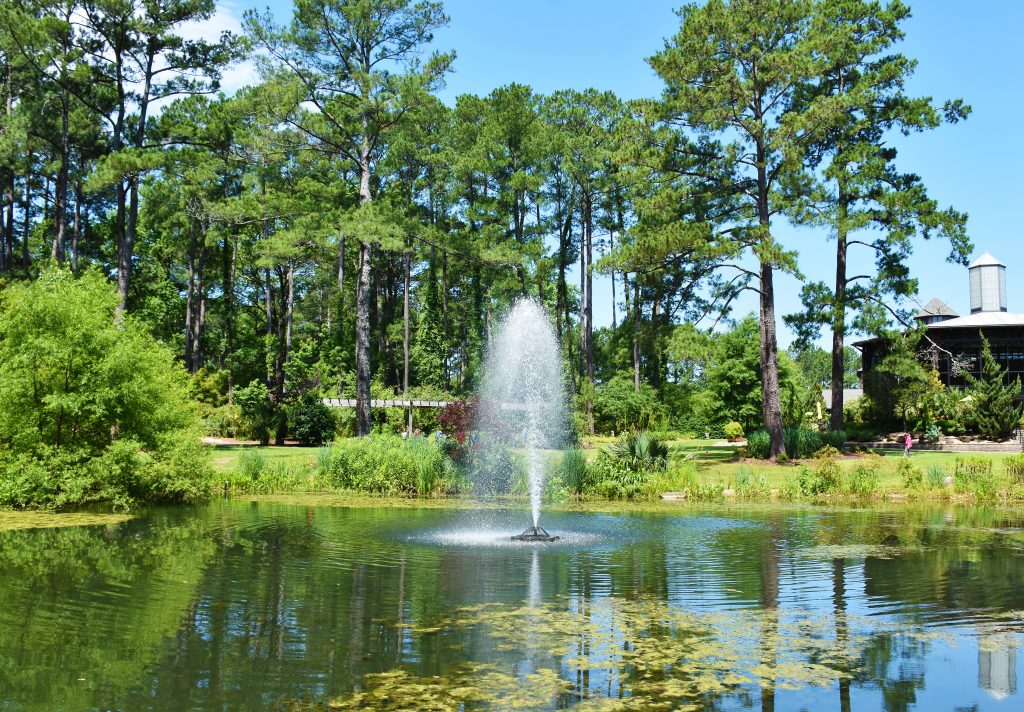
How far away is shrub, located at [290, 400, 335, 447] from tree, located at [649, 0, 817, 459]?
16093 mm

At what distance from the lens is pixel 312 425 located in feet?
107

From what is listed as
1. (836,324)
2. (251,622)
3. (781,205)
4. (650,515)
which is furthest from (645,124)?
(251,622)

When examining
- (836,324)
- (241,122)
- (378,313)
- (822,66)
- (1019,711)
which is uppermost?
(241,122)

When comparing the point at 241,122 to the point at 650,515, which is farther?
the point at 241,122

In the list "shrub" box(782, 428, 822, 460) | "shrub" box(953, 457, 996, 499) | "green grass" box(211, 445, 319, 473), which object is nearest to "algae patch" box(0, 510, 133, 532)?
"green grass" box(211, 445, 319, 473)

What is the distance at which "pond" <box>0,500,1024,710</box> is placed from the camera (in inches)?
251

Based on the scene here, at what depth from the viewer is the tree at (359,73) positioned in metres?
29.0

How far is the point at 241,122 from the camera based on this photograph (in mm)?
40531

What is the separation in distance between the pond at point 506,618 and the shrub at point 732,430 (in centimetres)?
3041

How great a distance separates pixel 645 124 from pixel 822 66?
18.6 feet

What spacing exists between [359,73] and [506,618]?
24.2 metres

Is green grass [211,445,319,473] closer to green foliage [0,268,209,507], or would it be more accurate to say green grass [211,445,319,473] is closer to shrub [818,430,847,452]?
green foliage [0,268,209,507]

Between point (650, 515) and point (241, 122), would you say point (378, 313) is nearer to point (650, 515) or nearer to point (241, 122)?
point (241, 122)

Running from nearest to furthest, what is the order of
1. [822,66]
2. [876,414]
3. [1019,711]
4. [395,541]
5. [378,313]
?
1. [1019,711]
2. [395,541]
3. [822,66]
4. [876,414]
5. [378,313]
